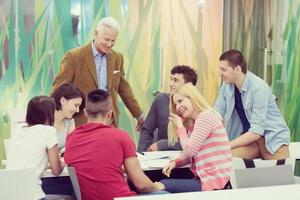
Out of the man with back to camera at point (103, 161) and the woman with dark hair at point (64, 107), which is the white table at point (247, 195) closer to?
the man with back to camera at point (103, 161)

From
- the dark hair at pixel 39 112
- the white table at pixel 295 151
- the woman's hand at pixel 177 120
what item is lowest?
the white table at pixel 295 151

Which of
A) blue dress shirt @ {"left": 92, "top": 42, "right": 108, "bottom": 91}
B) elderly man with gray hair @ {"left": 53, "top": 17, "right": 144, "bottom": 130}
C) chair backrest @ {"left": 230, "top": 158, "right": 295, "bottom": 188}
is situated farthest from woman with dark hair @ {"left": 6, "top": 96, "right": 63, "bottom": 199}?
blue dress shirt @ {"left": 92, "top": 42, "right": 108, "bottom": 91}

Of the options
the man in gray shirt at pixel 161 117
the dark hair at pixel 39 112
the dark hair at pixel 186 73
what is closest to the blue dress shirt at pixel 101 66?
the man in gray shirt at pixel 161 117

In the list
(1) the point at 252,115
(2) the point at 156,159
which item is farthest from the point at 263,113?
(2) the point at 156,159

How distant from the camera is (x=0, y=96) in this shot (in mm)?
5480

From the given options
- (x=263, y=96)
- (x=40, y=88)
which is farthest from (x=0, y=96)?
(x=263, y=96)

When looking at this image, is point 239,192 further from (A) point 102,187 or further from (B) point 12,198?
(B) point 12,198

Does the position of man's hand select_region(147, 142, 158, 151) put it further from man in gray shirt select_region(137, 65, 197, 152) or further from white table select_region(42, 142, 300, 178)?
white table select_region(42, 142, 300, 178)

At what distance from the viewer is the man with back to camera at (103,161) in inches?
111

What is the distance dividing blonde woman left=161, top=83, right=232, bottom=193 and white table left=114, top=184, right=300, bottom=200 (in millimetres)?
665

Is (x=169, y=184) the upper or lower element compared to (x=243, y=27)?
lower

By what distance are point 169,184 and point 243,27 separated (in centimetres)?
337

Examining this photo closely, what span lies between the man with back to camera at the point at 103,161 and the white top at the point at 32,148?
175mm

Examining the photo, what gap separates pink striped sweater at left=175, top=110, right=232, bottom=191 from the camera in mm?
3178
